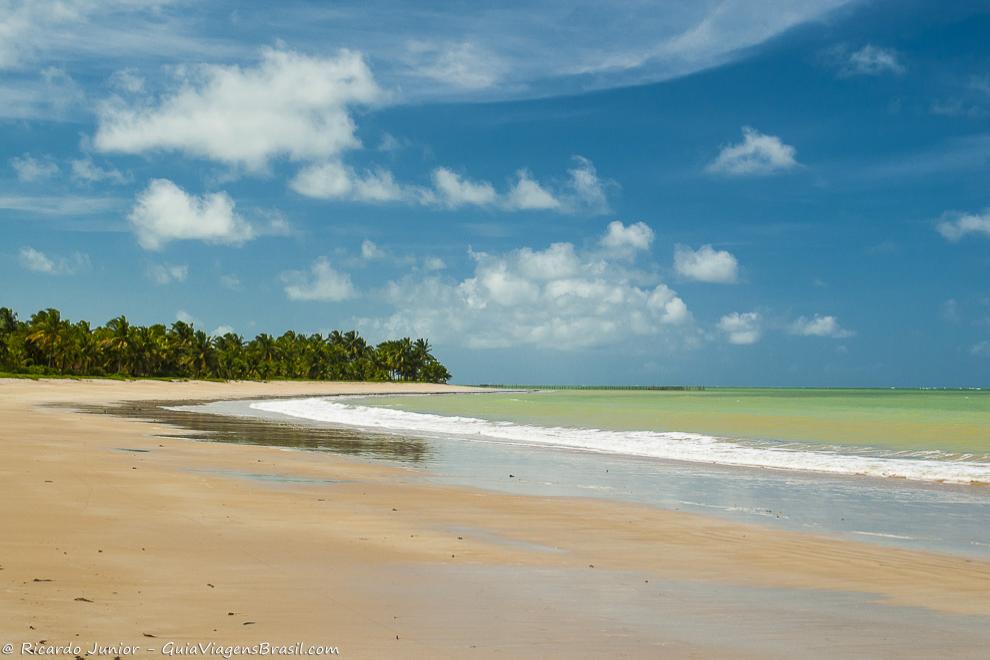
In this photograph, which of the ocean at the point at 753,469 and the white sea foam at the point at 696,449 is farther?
the white sea foam at the point at 696,449

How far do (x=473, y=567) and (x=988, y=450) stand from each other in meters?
27.0

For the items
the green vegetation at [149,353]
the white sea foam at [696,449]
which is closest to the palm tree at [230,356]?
the green vegetation at [149,353]

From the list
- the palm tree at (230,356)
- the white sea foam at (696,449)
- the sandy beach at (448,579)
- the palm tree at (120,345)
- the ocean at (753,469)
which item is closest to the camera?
Result: the sandy beach at (448,579)

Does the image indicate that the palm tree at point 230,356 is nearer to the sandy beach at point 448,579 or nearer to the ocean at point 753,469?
the ocean at point 753,469

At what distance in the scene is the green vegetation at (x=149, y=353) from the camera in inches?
4365

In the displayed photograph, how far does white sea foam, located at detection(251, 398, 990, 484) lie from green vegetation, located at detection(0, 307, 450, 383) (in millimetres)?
82531

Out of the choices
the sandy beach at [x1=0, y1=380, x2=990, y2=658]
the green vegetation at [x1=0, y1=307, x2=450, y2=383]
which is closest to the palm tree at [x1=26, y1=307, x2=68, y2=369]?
the green vegetation at [x1=0, y1=307, x2=450, y2=383]

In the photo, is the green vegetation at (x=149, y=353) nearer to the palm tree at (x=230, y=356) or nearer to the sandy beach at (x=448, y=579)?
the palm tree at (x=230, y=356)

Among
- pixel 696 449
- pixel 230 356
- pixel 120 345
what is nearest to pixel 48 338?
pixel 120 345

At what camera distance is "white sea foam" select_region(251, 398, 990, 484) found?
2270 centimetres

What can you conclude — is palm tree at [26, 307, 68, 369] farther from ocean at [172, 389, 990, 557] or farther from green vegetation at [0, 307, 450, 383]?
ocean at [172, 389, 990, 557]

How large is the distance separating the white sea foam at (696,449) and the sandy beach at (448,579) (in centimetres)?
1112

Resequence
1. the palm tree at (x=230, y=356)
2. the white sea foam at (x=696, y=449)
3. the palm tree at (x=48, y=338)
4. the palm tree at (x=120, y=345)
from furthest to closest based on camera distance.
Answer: the palm tree at (x=230, y=356) → the palm tree at (x=120, y=345) → the palm tree at (x=48, y=338) → the white sea foam at (x=696, y=449)

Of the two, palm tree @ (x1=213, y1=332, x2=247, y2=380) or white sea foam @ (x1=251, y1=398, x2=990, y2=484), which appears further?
palm tree @ (x1=213, y1=332, x2=247, y2=380)
